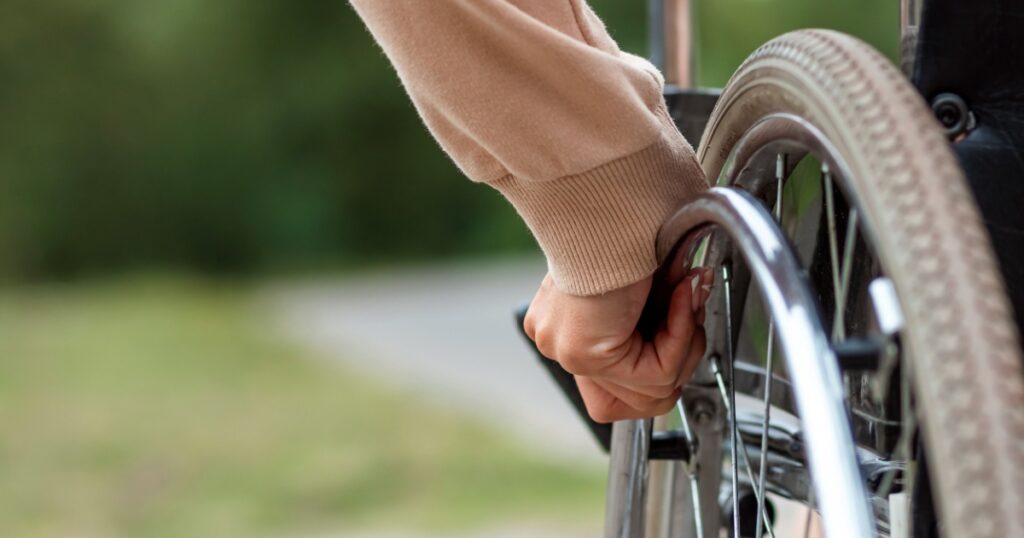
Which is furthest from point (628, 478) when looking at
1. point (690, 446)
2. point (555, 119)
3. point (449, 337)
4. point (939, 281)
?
point (449, 337)

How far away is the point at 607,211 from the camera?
0.78m

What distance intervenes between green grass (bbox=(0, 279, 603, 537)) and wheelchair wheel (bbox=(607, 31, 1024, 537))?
196cm

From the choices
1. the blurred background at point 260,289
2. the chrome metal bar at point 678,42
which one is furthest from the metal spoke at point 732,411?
the blurred background at point 260,289

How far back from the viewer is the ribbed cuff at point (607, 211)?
774 mm

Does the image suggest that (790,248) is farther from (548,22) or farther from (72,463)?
(72,463)

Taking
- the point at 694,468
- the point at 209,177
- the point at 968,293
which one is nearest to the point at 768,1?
the point at 209,177

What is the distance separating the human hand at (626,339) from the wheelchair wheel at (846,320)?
0.02 metres

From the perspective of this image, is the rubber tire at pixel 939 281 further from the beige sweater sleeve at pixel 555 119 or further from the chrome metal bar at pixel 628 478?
the chrome metal bar at pixel 628 478

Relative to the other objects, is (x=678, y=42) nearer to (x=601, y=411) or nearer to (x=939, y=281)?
(x=601, y=411)

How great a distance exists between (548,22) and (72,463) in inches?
125

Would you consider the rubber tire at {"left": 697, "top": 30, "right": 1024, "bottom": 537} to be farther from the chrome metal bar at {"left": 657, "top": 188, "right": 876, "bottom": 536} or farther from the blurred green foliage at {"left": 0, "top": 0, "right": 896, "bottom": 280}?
the blurred green foliage at {"left": 0, "top": 0, "right": 896, "bottom": 280}

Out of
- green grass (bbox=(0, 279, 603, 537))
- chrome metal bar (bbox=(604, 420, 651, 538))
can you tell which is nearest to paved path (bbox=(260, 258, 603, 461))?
green grass (bbox=(0, 279, 603, 537))

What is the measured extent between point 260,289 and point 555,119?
6347 millimetres

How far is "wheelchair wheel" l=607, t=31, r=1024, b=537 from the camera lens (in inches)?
19.1
